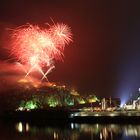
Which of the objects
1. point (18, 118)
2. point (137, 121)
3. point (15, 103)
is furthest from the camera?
point (15, 103)

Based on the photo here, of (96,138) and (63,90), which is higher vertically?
(63,90)

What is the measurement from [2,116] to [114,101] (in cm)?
2100

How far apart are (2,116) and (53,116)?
12.8 m

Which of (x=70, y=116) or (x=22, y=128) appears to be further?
(x=70, y=116)

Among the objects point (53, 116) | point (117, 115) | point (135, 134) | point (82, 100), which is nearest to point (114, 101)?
point (82, 100)

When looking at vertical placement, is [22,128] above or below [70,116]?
below

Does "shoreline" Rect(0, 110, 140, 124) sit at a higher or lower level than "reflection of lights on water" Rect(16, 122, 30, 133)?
higher

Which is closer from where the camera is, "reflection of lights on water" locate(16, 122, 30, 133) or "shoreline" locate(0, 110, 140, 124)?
"reflection of lights on water" locate(16, 122, 30, 133)

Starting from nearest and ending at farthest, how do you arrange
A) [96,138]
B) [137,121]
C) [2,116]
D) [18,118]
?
[96,138] < [137,121] < [18,118] < [2,116]

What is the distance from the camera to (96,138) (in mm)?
31125

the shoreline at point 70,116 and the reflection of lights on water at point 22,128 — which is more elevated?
the shoreline at point 70,116

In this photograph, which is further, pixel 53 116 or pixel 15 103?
pixel 15 103

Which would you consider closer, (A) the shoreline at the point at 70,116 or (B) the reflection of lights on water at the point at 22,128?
(B) the reflection of lights on water at the point at 22,128

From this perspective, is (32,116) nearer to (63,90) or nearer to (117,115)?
(117,115)
